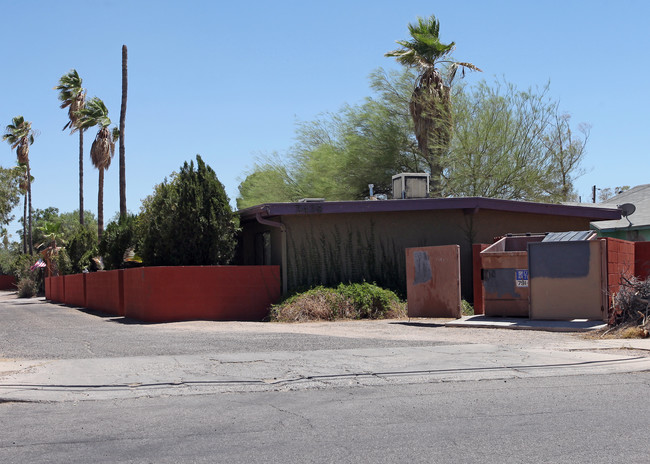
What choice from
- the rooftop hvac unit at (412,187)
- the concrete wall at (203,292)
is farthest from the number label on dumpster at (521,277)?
the concrete wall at (203,292)

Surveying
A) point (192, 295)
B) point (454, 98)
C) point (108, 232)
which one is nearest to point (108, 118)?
point (108, 232)

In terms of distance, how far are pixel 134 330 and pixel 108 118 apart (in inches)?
1093

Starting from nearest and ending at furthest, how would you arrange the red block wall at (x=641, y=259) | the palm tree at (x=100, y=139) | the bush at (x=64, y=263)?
the red block wall at (x=641, y=259) → the palm tree at (x=100, y=139) → the bush at (x=64, y=263)

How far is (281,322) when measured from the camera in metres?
18.0

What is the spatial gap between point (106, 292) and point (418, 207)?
13.2 m

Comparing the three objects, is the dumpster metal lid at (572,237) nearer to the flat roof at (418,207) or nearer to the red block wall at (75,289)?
the flat roof at (418,207)

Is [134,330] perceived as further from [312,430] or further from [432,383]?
[312,430]

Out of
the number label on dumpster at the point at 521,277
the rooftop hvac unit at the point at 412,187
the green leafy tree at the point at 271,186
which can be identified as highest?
the green leafy tree at the point at 271,186

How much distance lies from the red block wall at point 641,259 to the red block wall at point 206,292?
31.0 feet

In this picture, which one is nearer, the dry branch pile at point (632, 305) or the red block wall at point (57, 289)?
the dry branch pile at point (632, 305)

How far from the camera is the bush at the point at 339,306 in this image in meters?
18.3

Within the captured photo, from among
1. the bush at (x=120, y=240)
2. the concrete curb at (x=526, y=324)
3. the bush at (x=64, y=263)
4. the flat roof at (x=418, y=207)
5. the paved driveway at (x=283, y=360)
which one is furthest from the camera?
the bush at (x=64, y=263)

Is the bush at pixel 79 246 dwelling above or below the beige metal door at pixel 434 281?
above

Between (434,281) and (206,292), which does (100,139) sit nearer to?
(206,292)
